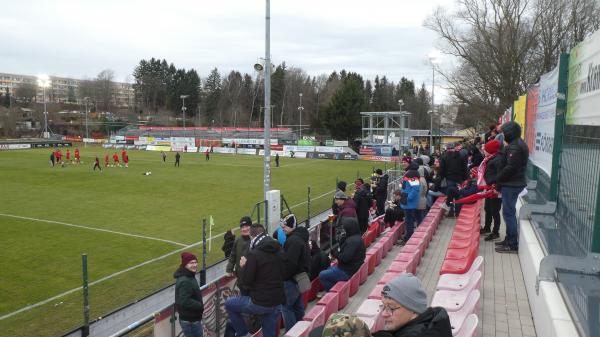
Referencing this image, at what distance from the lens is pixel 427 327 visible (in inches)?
110

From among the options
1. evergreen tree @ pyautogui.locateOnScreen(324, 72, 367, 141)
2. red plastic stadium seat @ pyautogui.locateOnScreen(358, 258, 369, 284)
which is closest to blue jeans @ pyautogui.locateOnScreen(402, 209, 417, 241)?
red plastic stadium seat @ pyautogui.locateOnScreen(358, 258, 369, 284)

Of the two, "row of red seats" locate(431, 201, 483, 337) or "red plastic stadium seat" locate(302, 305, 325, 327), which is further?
"red plastic stadium seat" locate(302, 305, 325, 327)

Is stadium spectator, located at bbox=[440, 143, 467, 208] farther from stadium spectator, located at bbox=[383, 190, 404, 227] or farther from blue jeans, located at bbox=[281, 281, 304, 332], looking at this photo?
blue jeans, located at bbox=[281, 281, 304, 332]

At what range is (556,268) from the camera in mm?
4512

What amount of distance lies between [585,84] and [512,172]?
3.02m

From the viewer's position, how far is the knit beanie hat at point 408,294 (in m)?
2.91

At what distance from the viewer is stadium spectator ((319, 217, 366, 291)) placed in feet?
23.9

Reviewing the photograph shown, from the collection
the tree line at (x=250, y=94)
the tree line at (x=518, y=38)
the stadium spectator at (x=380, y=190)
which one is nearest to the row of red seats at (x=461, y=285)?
the stadium spectator at (x=380, y=190)

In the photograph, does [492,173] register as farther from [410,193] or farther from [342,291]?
[342,291]

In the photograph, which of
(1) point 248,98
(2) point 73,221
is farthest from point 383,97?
(2) point 73,221

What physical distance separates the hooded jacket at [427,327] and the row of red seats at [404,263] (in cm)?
204

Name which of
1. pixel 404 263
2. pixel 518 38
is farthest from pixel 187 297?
pixel 518 38

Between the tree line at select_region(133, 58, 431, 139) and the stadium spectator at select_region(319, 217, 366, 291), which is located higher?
the tree line at select_region(133, 58, 431, 139)

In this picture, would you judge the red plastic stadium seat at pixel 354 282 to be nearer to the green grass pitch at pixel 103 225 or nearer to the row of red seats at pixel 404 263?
the row of red seats at pixel 404 263
